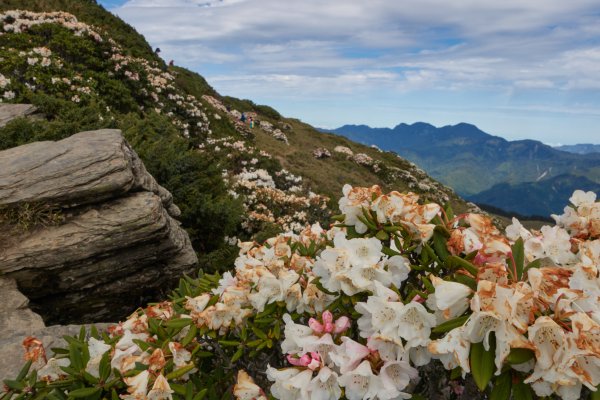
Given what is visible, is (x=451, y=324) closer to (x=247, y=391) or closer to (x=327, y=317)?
(x=327, y=317)

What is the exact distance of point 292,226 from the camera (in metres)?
12.7

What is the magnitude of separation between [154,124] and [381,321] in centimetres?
1338

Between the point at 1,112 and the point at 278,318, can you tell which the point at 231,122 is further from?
the point at 278,318

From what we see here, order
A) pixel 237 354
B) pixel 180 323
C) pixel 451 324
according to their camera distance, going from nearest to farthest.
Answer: pixel 451 324, pixel 237 354, pixel 180 323

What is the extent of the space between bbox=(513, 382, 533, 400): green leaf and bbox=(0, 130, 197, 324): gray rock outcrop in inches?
206

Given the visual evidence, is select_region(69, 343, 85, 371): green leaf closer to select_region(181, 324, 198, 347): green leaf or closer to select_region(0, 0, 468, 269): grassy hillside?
select_region(181, 324, 198, 347): green leaf

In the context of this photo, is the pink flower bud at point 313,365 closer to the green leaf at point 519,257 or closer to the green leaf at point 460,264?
the green leaf at point 460,264

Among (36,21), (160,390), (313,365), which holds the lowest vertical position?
(160,390)

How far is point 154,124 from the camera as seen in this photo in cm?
1394

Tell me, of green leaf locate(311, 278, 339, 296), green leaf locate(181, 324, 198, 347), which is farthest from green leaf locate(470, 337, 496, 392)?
green leaf locate(181, 324, 198, 347)

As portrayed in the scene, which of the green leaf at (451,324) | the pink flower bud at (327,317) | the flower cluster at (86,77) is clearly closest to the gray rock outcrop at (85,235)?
the pink flower bud at (327,317)

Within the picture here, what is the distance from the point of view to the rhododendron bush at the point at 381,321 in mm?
1643

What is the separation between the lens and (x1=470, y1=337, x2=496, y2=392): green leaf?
165 cm

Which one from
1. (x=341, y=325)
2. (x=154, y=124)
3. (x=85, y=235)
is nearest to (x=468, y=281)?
(x=341, y=325)
